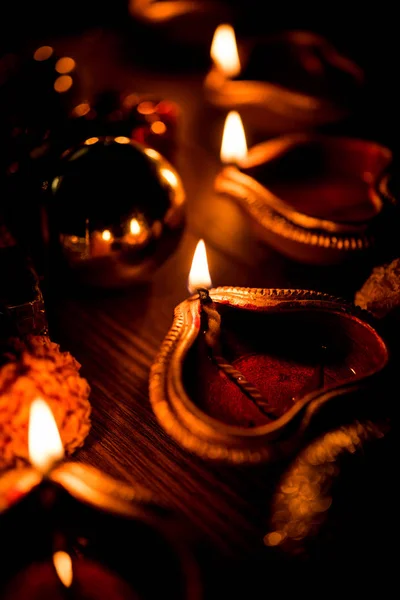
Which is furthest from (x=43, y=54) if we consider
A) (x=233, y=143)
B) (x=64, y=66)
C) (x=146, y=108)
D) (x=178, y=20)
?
(x=178, y=20)

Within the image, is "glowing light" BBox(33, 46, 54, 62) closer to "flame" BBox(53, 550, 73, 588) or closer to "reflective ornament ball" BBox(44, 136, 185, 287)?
"reflective ornament ball" BBox(44, 136, 185, 287)

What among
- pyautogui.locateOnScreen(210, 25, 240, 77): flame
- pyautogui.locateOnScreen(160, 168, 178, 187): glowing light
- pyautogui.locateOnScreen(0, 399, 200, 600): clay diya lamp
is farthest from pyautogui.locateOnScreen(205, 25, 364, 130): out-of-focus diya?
pyautogui.locateOnScreen(0, 399, 200, 600): clay diya lamp

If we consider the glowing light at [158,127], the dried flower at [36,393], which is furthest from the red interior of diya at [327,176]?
the dried flower at [36,393]

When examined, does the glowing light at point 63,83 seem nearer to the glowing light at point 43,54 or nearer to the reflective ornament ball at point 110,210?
the glowing light at point 43,54

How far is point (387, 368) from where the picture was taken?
1.90ft

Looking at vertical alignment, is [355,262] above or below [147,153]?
below

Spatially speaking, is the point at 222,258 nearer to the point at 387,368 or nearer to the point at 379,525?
the point at 387,368

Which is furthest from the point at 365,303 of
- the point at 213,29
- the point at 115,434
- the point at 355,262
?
the point at 213,29

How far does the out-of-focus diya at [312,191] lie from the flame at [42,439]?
0.50m

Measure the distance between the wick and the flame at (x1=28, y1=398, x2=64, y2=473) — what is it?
0.21 meters

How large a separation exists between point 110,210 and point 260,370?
11.1 inches

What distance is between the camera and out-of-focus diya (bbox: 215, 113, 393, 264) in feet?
→ 2.72

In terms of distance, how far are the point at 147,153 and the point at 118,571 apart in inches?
20.9

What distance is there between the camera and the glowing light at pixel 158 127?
982 mm
